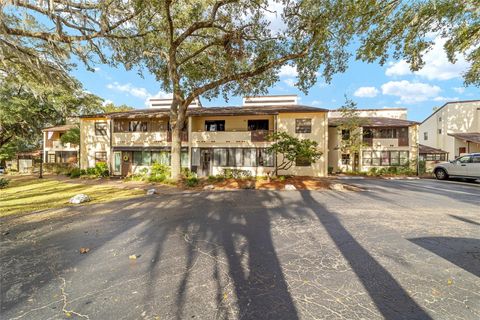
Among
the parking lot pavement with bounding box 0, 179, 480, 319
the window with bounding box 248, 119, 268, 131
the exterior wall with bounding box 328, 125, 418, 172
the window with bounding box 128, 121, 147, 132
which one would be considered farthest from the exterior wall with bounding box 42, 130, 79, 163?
the exterior wall with bounding box 328, 125, 418, 172

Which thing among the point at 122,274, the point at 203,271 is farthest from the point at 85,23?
the point at 203,271

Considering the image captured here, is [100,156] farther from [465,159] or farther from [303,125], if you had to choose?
[465,159]

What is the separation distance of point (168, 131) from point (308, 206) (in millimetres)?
15889

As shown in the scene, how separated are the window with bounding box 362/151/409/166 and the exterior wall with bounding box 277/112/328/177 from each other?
291 inches

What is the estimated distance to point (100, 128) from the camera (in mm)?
21766

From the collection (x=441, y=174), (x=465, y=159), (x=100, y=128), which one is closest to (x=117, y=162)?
(x=100, y=128)

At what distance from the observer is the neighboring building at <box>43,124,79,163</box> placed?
87.3 feet

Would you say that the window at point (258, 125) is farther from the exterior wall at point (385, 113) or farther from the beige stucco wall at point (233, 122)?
the exterior wall at point (385, 113)

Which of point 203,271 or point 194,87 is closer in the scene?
point 203,271

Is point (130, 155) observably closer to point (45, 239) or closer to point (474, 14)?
point (45, 239)

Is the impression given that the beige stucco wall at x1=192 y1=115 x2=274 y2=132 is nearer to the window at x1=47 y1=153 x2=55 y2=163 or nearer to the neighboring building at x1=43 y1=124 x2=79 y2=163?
the neighboring building at x1=43 y1=124 x2=79 y2=163

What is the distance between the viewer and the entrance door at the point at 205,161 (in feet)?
62.1

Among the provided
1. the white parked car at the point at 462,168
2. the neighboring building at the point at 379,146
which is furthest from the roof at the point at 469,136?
the white parked car at the point at 462,168

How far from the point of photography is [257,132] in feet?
59.7
